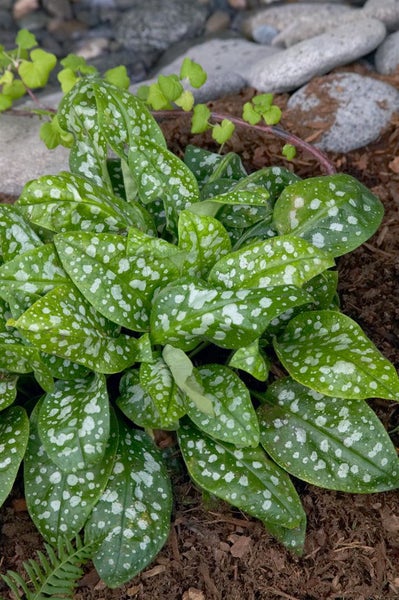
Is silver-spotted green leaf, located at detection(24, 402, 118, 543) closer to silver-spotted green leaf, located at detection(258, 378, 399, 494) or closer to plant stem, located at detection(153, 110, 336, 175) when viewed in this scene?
silver-spotted green leaf, located at detection(258, 378, 399, 494)

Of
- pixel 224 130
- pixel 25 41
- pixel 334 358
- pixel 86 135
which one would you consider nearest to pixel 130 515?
pixel 334 358

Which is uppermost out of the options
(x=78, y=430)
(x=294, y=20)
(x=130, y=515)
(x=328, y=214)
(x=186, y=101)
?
(x=186, y=101)

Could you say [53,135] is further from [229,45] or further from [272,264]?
[229,45]

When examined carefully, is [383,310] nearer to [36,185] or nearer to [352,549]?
[352,549]

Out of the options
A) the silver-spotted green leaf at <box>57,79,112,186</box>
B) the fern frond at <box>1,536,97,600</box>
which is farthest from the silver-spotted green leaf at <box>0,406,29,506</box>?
the silver-spotted green leaf at <box>57,79,112,186</box>

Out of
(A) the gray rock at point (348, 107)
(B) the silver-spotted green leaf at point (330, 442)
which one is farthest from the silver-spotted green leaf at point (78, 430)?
(A) the gray rock at point (348, 107)

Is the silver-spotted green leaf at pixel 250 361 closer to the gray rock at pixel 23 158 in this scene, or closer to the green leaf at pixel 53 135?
the green leaf at pixel 53 135
